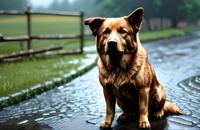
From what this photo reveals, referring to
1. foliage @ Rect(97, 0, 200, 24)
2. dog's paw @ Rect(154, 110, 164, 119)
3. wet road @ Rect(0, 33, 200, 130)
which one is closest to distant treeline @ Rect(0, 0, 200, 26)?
foliage @ Rect(97, 0, 200, 24)

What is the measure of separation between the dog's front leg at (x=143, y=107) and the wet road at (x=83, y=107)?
0.61 feet

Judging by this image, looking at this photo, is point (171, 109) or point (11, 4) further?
point (11, 4)

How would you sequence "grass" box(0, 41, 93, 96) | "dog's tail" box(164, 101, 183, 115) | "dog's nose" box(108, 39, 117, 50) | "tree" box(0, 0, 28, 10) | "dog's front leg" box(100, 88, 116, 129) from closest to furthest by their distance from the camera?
"dog's nose" box(108, 39, 117, 50), "dog's front leg" box(100, 88, 116, 129), "dog's tail" box(164, 101, 183, 115), "grass" box(0, 41, 93, 96), "tree" box(0, 0, 28, 10)

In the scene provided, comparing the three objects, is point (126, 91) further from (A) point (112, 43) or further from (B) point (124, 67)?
(A) point (112, 43)

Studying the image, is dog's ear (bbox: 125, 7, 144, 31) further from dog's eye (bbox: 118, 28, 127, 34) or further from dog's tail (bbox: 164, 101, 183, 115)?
dog's tail (bbox: 164, 101, 183, 115)

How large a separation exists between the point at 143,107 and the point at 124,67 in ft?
1.96

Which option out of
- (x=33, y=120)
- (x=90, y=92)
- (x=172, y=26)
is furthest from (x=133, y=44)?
(x=172, y=26)

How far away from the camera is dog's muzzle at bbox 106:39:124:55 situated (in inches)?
208

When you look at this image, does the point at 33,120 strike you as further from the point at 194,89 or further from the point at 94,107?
the point at 194,89

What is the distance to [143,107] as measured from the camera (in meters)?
5.78

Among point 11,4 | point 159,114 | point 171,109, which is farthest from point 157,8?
point 11,4

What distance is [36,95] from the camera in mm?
9055

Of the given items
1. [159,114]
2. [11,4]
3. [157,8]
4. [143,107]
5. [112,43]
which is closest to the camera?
[112,43]

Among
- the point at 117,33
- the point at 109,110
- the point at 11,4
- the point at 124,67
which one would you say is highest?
the point at 11,4
